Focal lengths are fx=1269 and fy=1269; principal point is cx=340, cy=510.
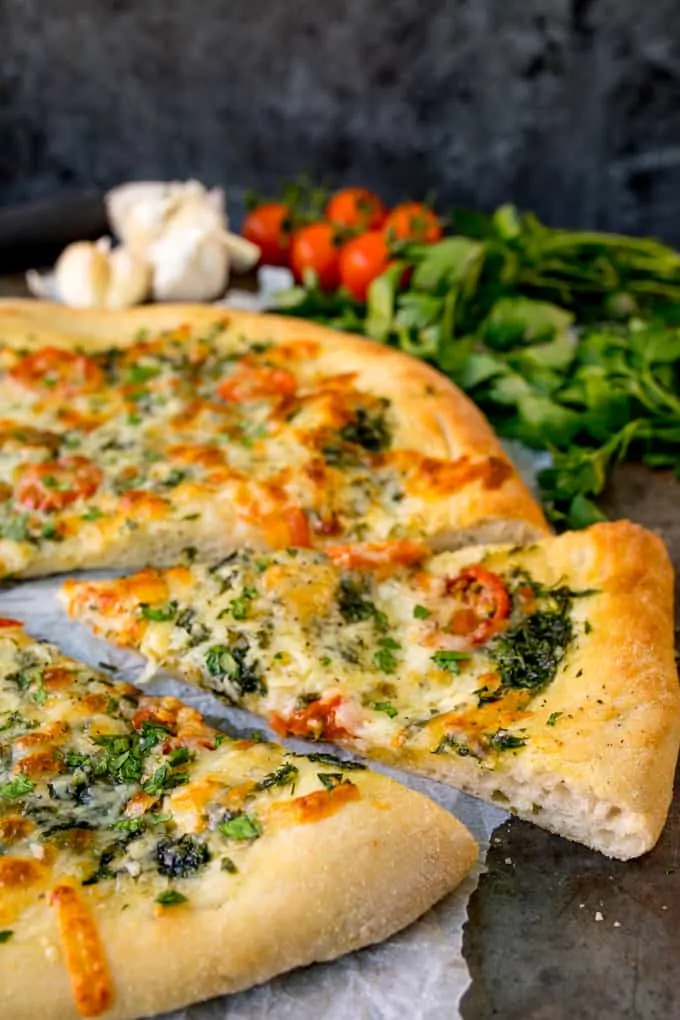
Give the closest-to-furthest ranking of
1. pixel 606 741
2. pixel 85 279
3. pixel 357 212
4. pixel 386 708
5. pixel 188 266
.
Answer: pixel 606 741 < pixel 386 708 < pixel 85 279 < pixel 188 266 < pixel 357 212

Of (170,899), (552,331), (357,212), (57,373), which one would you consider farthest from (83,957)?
(357,212)

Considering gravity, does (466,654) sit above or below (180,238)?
below

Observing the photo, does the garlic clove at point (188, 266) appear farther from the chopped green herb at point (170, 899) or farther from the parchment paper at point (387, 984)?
the chopped green herb at point (170, 899)

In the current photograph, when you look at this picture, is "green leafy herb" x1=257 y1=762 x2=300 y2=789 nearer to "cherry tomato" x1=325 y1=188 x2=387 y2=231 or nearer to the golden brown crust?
the golden brown crust

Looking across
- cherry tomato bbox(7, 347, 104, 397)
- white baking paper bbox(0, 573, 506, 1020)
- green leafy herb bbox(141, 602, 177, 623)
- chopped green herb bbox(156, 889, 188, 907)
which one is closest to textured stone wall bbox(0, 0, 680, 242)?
cherry tomato bbox(7, 347, 104, 397)

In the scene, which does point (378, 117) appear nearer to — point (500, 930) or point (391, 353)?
point (391, 353)

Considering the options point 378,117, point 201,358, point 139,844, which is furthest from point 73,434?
point 378,117

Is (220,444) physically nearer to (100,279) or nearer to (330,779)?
(100,279)
